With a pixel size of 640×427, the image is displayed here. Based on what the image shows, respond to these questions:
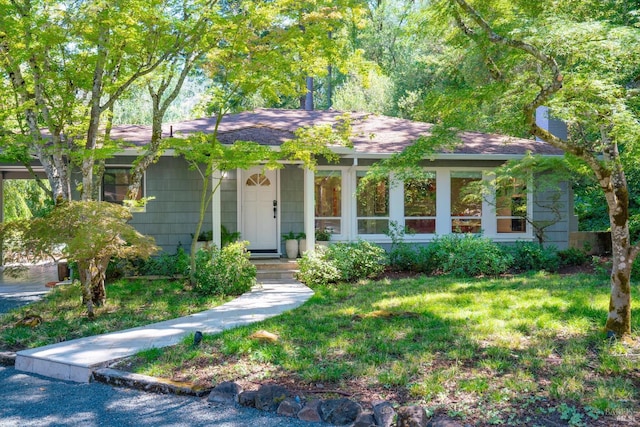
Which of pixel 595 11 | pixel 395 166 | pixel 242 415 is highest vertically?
pixel 595 11

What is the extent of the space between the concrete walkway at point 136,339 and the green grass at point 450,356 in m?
0.36

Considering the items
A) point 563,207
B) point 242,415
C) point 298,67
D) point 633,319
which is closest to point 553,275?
point 563,207

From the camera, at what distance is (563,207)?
12.3 m

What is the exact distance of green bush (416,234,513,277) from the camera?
10570 millimetres

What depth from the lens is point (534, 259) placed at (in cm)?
1123

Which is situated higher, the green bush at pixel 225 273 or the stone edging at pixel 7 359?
the green bush at pixel 225 273

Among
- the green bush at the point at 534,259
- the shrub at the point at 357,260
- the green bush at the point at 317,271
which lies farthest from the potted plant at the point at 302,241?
the green bush at the point at 534,259

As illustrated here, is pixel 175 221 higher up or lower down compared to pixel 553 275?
higher up

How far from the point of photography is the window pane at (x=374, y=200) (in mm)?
12359

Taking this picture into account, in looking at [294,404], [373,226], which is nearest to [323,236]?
[373,226]

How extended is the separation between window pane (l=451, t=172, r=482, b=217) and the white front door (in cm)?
406

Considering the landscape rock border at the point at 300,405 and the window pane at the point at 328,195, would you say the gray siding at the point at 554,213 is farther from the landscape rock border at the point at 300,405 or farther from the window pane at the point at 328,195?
the landscape rock border at the point at 300,405

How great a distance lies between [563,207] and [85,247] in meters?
10.1

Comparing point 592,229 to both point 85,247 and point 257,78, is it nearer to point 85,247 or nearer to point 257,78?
point 257,78
